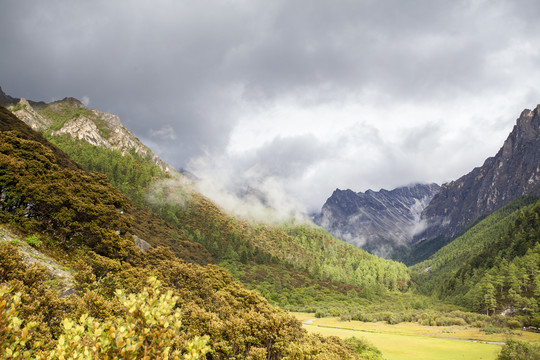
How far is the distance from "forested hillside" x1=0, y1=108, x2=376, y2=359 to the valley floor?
17.0 m

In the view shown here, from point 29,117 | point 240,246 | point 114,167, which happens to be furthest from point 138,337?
point 29,117

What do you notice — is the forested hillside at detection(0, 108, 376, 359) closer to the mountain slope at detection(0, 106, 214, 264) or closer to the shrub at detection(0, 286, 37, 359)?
the shrub at detection(0, 286, 37, 359)

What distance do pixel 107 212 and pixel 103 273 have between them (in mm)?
12575

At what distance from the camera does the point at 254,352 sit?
15.2 m

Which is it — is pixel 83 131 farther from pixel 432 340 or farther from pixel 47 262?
pixel 432 340

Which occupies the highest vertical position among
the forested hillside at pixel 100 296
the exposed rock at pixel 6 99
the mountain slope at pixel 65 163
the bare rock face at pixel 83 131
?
the exposed rock at pixel 6 99

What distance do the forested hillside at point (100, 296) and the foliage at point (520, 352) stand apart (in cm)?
2898

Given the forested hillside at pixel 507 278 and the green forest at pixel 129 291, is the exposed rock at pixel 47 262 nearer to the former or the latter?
the green forest at pixel 129 291

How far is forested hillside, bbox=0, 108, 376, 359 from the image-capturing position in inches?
223

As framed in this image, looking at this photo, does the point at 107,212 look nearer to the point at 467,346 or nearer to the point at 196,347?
the point at 196,347

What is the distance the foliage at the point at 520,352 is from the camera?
36.0 metres

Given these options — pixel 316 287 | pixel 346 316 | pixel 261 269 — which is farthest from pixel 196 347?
pixel 316 287

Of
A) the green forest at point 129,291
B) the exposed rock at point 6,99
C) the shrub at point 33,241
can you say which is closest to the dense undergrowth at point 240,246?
the green forest at point 129,291

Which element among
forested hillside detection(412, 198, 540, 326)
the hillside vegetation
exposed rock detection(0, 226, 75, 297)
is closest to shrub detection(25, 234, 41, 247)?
exposed rock detection(0, 226, 75, 297)
